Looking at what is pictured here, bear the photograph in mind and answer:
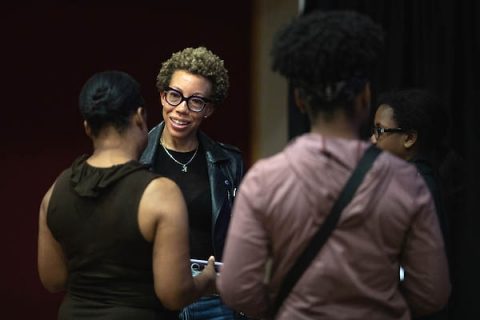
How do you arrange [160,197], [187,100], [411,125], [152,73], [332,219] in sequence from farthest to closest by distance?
[152,73], [187,100], [411,125], [160,197], [332,219]

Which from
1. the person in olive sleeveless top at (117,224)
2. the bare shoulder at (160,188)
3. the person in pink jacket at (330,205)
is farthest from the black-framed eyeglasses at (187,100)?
the person in pink jacket at (330,205)

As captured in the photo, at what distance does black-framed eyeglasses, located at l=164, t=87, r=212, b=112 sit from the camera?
2707 millimetres

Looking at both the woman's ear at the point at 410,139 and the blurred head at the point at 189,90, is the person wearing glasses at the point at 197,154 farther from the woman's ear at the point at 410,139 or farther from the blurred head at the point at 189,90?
the woman's ear at the point at 410,139

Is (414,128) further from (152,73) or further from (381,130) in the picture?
(152,73)

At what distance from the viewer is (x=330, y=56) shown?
1.70 metres

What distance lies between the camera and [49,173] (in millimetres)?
4449

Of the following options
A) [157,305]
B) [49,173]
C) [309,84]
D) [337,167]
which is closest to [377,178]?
[337,167]

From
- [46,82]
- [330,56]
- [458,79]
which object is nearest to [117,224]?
[330,56]

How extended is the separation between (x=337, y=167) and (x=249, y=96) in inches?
124

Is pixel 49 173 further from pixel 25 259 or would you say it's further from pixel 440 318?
pixel 440 318

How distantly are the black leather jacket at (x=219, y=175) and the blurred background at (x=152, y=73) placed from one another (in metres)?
1.51

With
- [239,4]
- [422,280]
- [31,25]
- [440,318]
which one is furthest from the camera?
[239,4]

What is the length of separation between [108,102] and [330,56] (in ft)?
1.98

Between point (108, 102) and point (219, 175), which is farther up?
point (108, 102)
